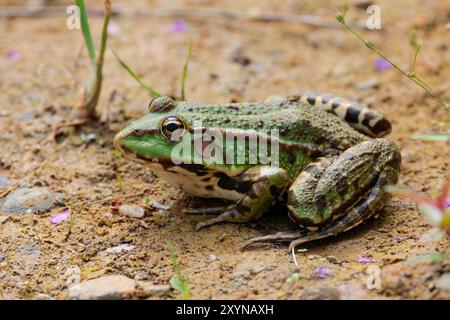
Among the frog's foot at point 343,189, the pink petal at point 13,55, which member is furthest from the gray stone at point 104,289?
the pink petal at point 13,55

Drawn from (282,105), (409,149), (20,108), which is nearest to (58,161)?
(20,108)

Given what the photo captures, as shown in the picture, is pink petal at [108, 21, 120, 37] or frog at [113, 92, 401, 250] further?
pink petal at [108, 21, 120, 37]

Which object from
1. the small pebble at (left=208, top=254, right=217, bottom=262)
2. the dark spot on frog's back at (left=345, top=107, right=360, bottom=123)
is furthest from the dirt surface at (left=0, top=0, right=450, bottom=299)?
the dark spot on frog's back at (left=345, top=107, right=360, bottom=123)

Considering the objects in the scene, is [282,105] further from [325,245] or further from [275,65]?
[275,65]

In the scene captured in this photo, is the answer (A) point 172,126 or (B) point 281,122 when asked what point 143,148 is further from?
(B) point 281,122

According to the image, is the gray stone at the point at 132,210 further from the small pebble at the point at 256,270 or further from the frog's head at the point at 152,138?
the small pebble at the point at 256,270

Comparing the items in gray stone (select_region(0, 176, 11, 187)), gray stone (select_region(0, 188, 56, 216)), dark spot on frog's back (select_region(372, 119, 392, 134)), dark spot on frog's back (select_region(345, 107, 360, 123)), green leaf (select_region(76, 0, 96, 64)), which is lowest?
gray stone (select_region(0, 188, 56, 216))

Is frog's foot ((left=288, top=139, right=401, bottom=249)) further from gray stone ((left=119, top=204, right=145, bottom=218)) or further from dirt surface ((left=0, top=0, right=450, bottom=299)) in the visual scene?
gray stone ((left=119, top=204, right=145, bottom=218))

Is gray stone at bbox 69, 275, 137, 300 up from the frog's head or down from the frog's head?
down
